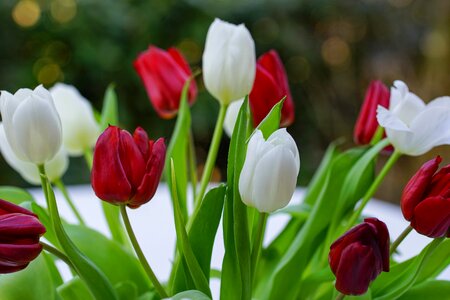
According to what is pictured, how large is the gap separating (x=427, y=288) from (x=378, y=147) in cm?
9

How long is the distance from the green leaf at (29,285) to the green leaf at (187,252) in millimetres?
71

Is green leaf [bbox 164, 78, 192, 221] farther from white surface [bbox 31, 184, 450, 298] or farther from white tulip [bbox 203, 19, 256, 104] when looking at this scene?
white surface [bbox 31, 184, 450, 298]

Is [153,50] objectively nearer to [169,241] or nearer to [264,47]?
[169,241]

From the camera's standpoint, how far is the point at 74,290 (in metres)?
0.39

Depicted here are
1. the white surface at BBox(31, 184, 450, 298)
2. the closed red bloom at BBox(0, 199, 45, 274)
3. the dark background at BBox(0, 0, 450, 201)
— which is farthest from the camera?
the dark background at BBox(0, 0, 450, 201)

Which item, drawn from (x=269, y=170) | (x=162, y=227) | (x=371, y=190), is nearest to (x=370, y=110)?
(x=371, y=190)

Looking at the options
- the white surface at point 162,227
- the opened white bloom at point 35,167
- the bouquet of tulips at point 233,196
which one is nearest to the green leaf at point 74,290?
the bouquet of tulips at point 233,196

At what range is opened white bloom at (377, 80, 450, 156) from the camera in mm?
372

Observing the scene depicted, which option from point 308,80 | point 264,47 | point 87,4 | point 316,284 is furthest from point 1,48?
point 316,284

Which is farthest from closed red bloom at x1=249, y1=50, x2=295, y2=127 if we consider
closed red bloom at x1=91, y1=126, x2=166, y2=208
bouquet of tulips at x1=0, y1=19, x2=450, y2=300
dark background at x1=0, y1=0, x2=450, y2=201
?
dark background at x1=0, y1=0, x2=450, y2=201

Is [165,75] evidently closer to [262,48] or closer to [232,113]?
[232,113]

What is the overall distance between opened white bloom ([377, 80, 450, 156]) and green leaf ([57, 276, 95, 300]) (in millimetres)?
176

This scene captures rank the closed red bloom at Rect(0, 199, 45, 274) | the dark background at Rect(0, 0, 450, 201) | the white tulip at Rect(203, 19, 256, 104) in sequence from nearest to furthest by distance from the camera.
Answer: the closed red bloom at Rect(0, 199, 45, 274) → the white tulip at Rect(203, 19, 256, 104) → the dark background at Rect(0, 0, 450, 201)

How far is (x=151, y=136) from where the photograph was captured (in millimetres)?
2213
